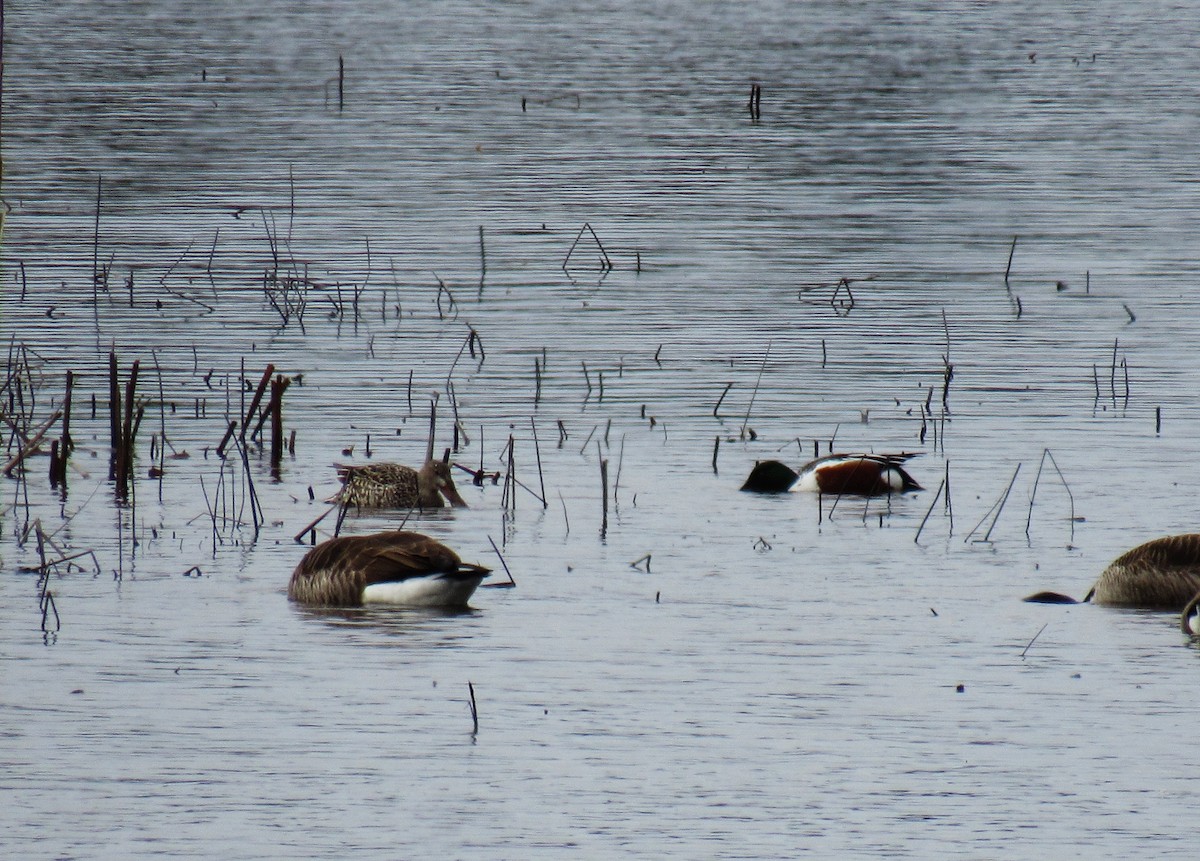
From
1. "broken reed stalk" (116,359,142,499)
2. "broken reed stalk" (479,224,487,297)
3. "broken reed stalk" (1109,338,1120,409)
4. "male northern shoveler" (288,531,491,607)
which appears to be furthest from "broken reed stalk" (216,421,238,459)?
"broken reed stalk" (479,224,487,297)

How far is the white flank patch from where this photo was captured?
38.8ft

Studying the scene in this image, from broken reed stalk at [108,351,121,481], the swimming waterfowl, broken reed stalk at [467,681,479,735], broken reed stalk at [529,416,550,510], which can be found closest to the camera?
broken reed stalk at [467,681,479,735]

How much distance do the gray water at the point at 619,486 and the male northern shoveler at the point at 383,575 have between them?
15 cm

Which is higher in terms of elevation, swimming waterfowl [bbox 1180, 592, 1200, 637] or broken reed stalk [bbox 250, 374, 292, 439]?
broken reed stalk [bbox 250, 374, 292, 439]

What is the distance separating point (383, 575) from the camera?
1194 centimetres

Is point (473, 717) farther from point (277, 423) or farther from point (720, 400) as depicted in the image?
point (720, 400)

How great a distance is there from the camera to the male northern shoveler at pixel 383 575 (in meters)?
11.8

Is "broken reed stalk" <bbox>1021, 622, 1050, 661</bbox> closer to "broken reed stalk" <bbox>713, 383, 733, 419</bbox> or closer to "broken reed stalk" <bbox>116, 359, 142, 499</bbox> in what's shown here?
"broken reed stalk" <bbox>116, 359, 142, 499</bbox>

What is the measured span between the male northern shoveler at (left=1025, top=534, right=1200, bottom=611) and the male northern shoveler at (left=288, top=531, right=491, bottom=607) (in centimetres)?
311

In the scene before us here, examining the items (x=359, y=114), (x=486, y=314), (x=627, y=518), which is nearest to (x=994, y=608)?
(x=627, y=518)

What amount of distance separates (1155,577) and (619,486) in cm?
410

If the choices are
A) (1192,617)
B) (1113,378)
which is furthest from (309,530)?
(1113,378)

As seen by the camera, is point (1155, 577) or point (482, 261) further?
point (482, 261)

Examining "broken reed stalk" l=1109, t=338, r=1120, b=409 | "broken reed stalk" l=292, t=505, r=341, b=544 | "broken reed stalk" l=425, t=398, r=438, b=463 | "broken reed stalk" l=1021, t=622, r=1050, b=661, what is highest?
"broken reed stalk" l=1109, t=338, r=1120, b=409
